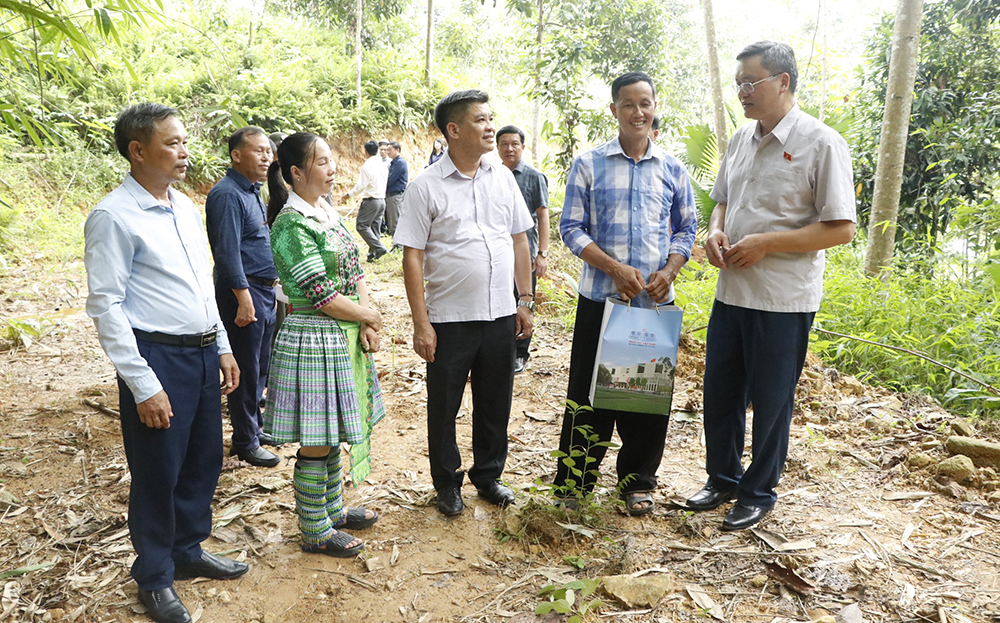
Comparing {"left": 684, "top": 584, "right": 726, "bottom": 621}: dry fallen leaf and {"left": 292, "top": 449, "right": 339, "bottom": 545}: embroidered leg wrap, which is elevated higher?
{"left": 292, "top": 449, "right": 339, "bottom": 545}: embroidered leg wrap

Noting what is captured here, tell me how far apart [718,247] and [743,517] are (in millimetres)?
1165

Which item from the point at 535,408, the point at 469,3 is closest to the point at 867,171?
the point at 535,408

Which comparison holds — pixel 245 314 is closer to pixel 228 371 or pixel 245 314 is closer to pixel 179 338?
pixel 228 371

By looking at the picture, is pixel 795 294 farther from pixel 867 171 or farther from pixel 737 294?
pixel 867 171

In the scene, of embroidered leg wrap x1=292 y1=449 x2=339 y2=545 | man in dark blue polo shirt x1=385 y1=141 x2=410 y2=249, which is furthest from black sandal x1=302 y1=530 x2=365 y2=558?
man in dark blue polo shirt x1=385 y1=141 x2=410 y2=249

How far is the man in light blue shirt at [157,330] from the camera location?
6.77ft

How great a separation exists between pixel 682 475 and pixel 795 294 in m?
1.27

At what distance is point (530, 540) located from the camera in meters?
2.84

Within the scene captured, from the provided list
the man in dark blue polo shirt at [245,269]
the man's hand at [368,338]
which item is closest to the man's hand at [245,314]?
the man in dark blue polo shirt at [245,269]

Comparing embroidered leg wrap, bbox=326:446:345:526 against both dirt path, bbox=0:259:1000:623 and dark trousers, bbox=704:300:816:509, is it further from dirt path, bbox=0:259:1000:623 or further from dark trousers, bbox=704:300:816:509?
dark trousers, bbox=704:300:816:509

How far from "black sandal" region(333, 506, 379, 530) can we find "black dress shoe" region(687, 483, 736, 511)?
1461 mm

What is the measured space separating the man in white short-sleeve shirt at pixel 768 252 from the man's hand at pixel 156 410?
2146 millimetres

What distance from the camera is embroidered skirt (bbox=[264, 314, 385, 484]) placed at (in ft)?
8.20

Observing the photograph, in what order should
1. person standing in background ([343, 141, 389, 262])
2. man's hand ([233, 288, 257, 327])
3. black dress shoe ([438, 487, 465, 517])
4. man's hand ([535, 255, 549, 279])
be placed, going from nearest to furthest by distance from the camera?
black dress shoe ([438, 487, 465, 517]) < man's hand ([233, 288, 257, 327]) < man's hand ([535, 255, 549, 279]) < person standing in background ([343, 141, 389, 262])
